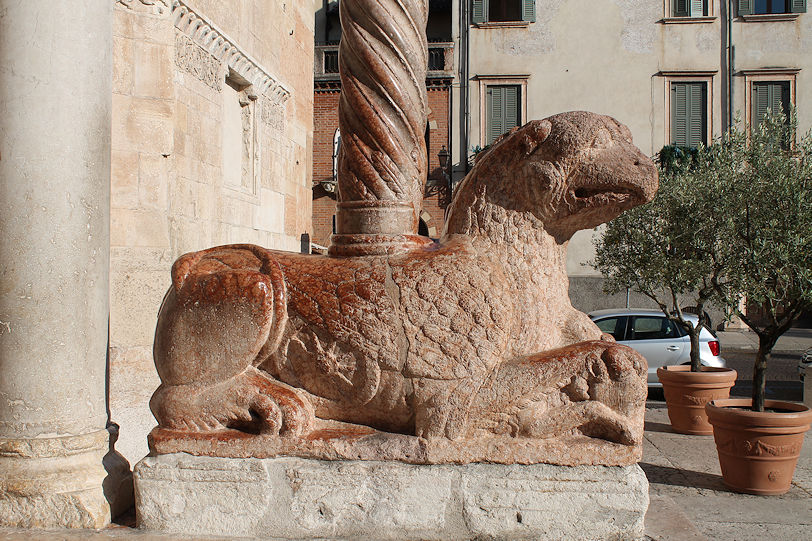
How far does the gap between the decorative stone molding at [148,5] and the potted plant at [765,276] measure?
4991 millimetres

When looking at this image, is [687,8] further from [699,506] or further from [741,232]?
[699,506]

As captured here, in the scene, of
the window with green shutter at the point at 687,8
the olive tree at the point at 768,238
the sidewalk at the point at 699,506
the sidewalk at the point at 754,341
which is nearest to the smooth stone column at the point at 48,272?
the sidewalk at the point at 699,506

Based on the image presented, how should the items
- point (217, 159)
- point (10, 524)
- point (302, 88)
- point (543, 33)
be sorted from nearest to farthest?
point (10, 524) → point (217, 159) → point (302, 88) → point (543, 33)

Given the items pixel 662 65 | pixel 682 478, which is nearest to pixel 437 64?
pixel 662 65

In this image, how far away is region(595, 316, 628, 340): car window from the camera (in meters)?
10.2

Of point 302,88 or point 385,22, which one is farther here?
point 302,88

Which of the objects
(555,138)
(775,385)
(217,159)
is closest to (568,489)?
(555,138)

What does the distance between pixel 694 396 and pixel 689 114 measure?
13.2 m

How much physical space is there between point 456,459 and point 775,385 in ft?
33.8

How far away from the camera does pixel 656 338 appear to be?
1003 cm

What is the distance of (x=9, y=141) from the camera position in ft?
9.43

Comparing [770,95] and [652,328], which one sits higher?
[770,95]

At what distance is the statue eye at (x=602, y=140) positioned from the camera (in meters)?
2.84

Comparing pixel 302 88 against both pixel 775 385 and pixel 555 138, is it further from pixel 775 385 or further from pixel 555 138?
pixel 775 385
